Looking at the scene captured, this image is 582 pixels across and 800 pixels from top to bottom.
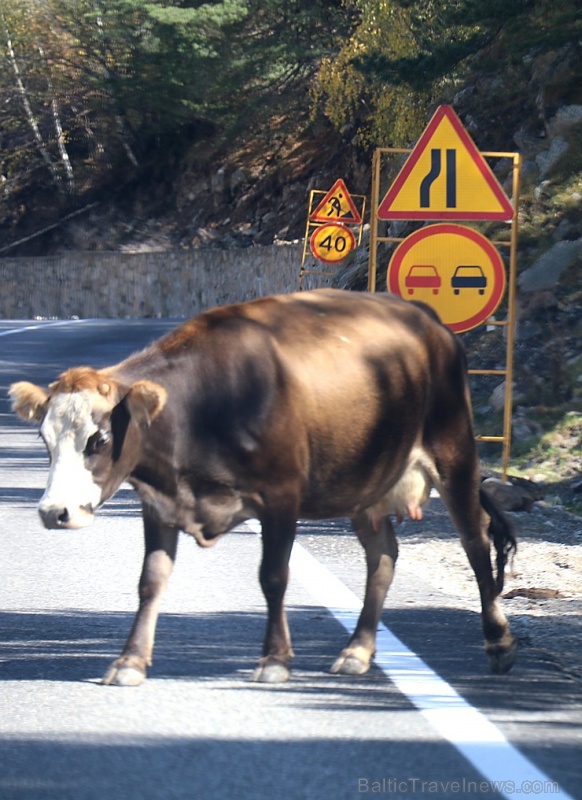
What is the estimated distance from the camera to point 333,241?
28.5 metres

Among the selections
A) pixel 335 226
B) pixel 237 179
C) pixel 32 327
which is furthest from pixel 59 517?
pixel 237 179

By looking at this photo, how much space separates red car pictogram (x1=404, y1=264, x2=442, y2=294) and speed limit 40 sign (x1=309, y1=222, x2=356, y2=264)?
17.0m

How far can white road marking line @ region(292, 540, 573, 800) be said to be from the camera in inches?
185

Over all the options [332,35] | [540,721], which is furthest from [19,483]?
[332,35]

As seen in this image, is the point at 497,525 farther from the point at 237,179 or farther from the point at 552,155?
the point at 237,179

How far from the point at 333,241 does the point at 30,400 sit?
23254 millimetres

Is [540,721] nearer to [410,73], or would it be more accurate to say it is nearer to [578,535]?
[578,535]

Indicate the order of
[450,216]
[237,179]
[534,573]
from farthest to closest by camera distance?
[237,179] < [450,216] < [534,573]

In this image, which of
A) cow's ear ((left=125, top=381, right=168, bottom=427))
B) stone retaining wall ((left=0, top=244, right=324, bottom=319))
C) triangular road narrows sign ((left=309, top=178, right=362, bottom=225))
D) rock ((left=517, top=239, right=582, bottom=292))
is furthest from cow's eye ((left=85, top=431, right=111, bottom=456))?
stone retaining wall ((left=0, top=244, right=324, bottom=319))

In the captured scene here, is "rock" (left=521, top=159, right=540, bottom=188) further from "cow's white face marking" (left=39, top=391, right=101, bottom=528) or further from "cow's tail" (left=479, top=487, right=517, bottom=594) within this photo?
"cow's white face marking" (left=39, top=391, right=101, bottom=528)

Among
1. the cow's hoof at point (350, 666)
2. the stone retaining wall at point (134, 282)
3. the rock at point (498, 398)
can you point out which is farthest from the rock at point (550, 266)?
the stone retaining wall at point (134, 282)

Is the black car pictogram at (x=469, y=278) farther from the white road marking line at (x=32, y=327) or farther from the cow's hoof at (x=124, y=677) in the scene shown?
the white road marking line at (x=32, y=327)

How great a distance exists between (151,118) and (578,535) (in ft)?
168

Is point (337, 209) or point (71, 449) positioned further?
point (337, 209)
